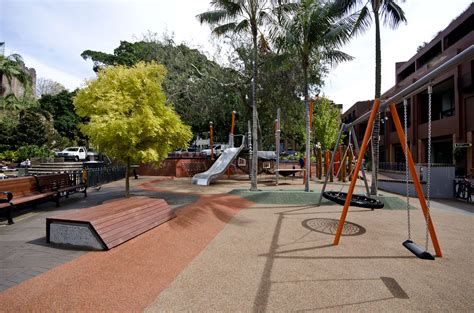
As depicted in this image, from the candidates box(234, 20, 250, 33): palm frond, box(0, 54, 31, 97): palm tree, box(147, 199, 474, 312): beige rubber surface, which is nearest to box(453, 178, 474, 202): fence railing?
box(147, 199, 474, 312): beige rubber surface

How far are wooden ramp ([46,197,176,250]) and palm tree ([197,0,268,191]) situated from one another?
24.3 ft

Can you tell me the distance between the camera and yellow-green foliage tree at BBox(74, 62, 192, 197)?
27.1ft

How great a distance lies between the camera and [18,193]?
25.2 feet

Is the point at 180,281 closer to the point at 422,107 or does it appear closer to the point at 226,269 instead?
the point at 226,269

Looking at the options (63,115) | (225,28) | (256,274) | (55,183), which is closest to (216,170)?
(225,28)

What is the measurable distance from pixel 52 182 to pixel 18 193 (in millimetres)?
1621

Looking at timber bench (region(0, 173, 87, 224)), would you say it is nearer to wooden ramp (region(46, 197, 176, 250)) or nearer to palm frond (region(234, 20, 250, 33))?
wooden ramp (region(46, 197, 176, 250))

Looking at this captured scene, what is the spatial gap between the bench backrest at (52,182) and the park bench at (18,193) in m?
0.17

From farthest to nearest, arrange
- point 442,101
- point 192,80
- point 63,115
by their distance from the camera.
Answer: point 63,115, point 442,101, point 192,80

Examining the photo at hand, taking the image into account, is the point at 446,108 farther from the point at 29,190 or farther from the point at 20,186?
the point at 20,186

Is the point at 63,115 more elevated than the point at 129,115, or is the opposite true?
the point at 63,115

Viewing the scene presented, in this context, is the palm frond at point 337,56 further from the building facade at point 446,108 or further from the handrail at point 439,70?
the handrail at point 439,70

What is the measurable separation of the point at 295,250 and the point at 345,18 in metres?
10.7

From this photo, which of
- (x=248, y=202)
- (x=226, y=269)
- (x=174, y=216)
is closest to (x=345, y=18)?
(x=248, y=202)
